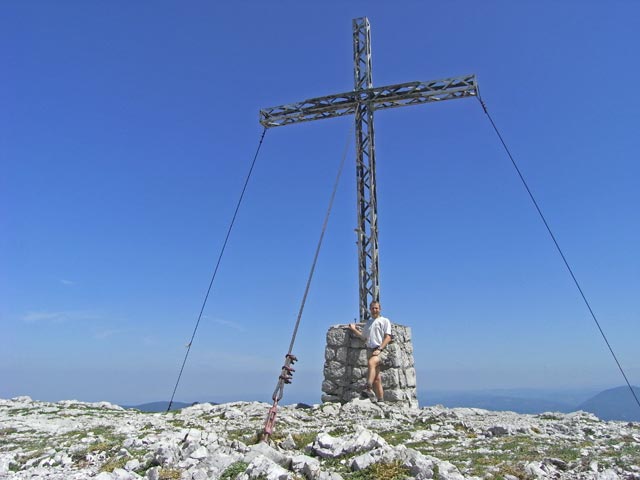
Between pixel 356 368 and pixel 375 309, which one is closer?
pixel 375 309

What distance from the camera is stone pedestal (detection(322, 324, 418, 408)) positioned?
499 inches

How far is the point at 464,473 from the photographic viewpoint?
19.8 feet

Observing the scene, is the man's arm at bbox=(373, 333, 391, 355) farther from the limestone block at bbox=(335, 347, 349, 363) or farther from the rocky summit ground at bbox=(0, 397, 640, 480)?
the rocky summit ground at bbox=(0, 397, 640, 480)

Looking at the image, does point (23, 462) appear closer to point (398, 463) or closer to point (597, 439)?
point (398, 463)

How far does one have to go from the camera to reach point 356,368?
12906mm

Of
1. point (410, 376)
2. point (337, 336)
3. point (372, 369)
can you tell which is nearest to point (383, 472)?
point (372, 369)

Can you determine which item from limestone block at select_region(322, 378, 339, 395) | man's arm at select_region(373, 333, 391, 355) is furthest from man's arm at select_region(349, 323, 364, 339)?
limestone block at select_region(322, 378, 339, 395)

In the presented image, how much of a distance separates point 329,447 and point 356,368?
6161mm

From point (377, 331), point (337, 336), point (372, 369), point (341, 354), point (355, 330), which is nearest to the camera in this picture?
point (372, 369)

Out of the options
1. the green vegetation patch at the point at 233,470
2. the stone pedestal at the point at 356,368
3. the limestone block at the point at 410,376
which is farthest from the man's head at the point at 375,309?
the green vegetation patch at the point at 233,470

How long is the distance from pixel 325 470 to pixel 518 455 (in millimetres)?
2934

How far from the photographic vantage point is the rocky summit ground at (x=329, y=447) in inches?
233

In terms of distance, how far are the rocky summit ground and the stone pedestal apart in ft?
2.79

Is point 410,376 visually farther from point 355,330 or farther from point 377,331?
point 355,330
